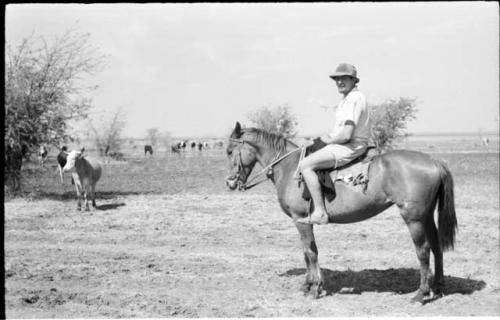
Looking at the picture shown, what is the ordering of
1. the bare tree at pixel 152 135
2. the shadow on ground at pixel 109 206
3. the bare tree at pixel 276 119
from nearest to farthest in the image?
the shadow on ground at pixel 109 206
the bare tree at pixel 276 119
the bare tree at pixel 152 135

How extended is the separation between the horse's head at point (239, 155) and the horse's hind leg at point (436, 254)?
268cm

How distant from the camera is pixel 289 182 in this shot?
7020 mm

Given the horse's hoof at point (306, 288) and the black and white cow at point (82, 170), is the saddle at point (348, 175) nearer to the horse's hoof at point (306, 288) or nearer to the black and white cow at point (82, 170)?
the horse's hoof at point (306, 288)

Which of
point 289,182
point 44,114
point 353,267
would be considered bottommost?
point 353,267

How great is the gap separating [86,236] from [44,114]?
27.4ft

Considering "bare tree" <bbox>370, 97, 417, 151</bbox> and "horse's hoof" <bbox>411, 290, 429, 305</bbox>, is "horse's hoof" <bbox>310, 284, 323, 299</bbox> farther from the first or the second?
"bare tree" <bbox>370, 97, 417, 151</bbox>

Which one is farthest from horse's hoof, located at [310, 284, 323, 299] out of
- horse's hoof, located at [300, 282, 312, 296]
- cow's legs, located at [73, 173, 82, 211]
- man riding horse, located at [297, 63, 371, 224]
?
cow's legs, located at [73, 173, 82, 211]

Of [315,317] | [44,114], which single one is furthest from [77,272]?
[44,114]

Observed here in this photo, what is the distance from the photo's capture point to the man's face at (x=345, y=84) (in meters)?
6.52

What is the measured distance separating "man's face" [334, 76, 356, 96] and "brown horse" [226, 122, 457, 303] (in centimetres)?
101

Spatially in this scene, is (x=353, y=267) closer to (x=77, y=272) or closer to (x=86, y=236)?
(x=77, y=272)

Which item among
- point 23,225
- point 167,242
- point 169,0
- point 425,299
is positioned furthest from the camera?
point 23,225

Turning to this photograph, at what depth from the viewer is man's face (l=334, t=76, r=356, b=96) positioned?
652cm

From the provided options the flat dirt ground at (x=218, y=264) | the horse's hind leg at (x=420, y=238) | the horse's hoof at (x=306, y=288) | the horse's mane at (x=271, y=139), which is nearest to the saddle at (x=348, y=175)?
the horse's hind leg at (x=420, y=238)
